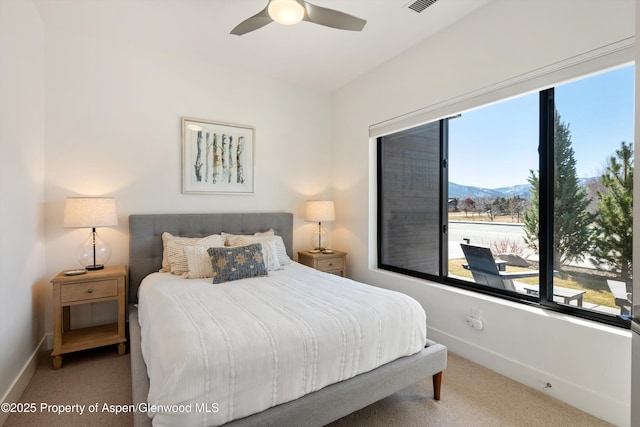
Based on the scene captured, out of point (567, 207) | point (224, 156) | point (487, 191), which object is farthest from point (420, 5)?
point (224, 156)

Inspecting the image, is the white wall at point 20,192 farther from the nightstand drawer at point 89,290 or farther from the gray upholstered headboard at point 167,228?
the gray upholstered headboard at point 167,228

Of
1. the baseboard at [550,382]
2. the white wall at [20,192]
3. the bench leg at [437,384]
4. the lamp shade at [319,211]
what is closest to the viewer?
the baseboard at [550,382]

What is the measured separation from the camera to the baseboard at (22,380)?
1830 millimetres

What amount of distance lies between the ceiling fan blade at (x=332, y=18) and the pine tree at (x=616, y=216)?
186 centimetres

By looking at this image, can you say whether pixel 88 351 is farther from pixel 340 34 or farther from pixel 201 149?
pixel 340 34

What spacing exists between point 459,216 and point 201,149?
9.08 ft

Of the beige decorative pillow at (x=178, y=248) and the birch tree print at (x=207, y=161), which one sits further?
the birch tree print at (x=207, y=161)

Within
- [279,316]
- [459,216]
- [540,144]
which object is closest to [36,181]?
[279,316]

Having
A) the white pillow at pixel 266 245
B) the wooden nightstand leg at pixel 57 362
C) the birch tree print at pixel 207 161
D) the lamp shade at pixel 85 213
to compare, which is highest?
the birch tree print at pixel 207 161

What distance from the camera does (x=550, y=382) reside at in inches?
80.9

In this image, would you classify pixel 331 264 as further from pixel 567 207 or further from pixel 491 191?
pixel 567 207

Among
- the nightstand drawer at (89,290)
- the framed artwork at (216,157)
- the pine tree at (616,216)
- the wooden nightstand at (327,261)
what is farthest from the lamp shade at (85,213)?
the pine tree at (616,216)

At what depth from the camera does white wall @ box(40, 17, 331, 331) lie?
2742 millimetres

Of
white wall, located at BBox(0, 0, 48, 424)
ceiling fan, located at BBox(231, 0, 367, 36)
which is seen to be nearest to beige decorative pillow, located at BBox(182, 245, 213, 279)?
white wall, located at BBox(0, 0, 48, 424)
